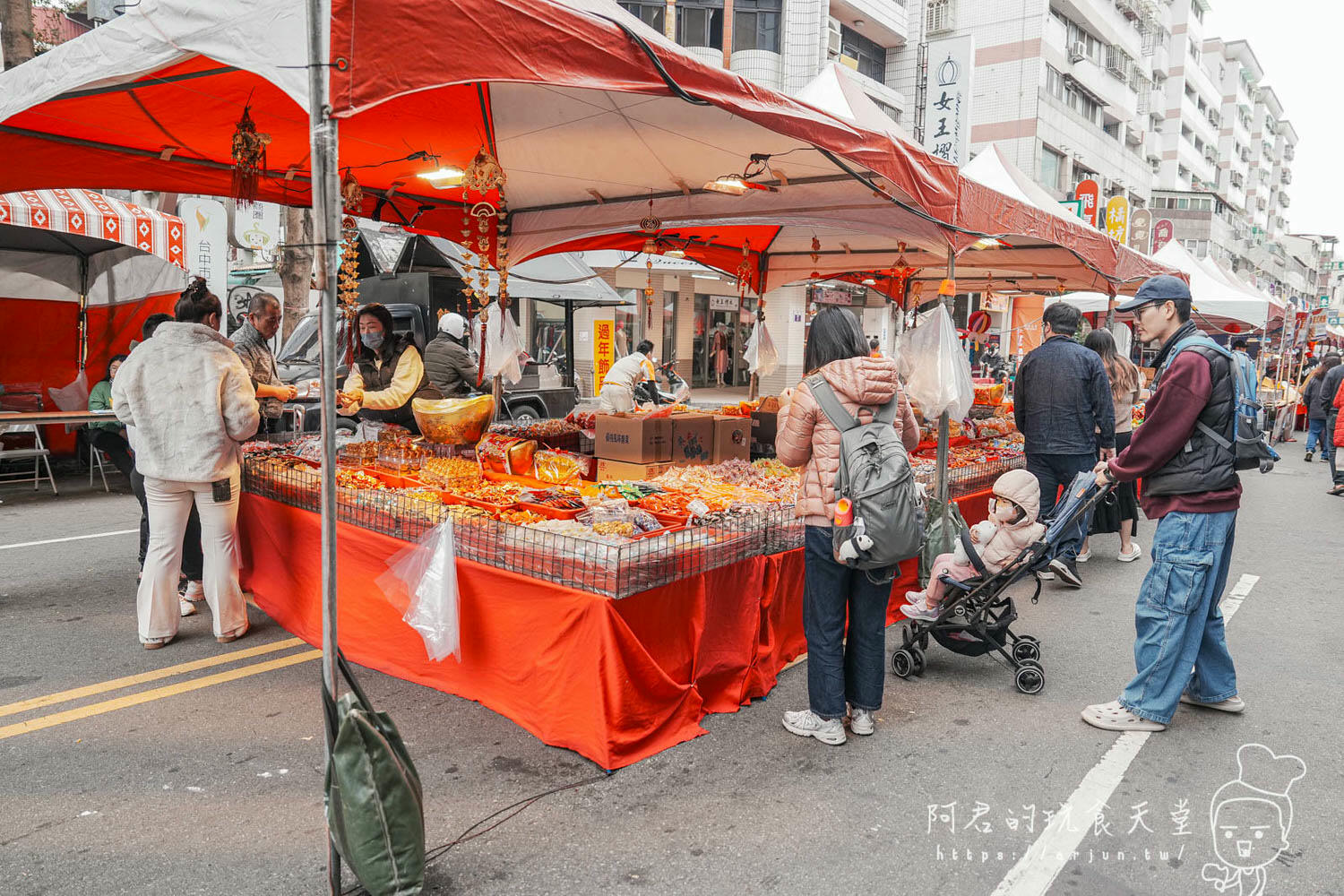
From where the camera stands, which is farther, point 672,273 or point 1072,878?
point 672,273

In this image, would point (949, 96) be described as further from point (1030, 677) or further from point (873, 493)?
point (873, 493)

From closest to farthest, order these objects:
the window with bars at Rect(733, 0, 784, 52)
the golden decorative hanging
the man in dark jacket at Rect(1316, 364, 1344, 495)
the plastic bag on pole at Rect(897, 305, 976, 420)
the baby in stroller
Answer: the baby in stroller, the golden decorative hanging, the plastic bag on pole at Rect(897, 305, 976, 420), the man in dark jacket at Rect(1316, 364, 1344, 495), the window with bars at Rect(733, 0, 784, 52)

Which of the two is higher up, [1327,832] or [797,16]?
[797,16]

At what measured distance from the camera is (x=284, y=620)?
16.7 feet

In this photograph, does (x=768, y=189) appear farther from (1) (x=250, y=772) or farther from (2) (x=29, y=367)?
(2) (x=29, y=367)

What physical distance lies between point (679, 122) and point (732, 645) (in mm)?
3228

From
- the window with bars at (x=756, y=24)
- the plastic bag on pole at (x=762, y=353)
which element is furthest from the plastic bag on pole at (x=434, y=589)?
the window with bars at (x=756, y=24)

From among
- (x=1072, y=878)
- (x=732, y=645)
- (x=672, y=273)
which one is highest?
(x=672, y=273)

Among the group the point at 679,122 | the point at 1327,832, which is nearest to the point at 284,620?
the point at 679,122

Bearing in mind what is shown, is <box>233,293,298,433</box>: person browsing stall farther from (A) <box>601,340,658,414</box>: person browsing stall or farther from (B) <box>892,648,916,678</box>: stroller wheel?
(B) <box>892,648,916,678</box>: stroller wheel

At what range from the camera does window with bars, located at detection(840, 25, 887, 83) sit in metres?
27.3

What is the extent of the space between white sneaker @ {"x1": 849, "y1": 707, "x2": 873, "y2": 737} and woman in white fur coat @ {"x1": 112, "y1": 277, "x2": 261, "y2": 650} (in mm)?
3541

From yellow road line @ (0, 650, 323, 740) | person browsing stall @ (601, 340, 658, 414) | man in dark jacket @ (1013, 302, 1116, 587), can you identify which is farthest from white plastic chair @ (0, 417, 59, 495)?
man in dark jacket @ (1013, 302, 1116, 587)

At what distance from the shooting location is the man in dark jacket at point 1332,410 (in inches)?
457
